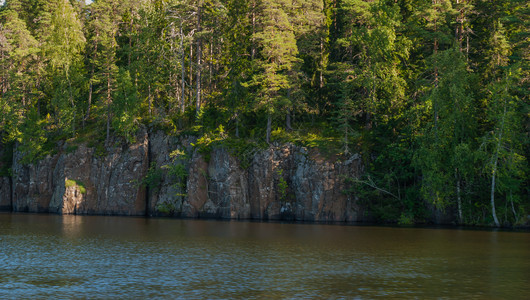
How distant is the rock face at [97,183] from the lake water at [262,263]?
19.4 metres

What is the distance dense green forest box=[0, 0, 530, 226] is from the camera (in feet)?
170

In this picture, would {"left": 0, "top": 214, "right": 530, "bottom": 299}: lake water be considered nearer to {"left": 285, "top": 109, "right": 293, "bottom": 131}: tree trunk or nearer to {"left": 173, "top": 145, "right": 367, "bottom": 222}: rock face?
{"left": 173, "top": 145, "right": 367, "bottom": 222}: rock face

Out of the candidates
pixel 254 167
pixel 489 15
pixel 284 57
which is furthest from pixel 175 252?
pixel 489 15

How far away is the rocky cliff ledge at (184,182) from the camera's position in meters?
58.5

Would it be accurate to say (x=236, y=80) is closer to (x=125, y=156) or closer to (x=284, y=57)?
(x=284, y=57)

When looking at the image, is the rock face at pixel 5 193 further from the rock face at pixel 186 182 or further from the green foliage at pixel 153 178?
the green foliage at pixel 153 178

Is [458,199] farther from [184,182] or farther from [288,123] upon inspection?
[184,182]

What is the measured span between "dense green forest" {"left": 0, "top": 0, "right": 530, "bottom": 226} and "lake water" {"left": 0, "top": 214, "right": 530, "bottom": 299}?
8.14 metres

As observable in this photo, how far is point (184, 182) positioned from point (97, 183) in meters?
14.1

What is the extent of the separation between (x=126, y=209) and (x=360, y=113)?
3382 centimetres

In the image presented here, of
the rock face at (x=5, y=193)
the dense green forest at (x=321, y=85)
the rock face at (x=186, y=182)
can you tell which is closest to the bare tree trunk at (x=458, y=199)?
the dense green forest at (x=321, y=85)

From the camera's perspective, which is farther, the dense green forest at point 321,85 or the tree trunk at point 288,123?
the tree trunk at point 288,123

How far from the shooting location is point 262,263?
3066 cm

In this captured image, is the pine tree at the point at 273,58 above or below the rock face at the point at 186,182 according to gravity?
above
